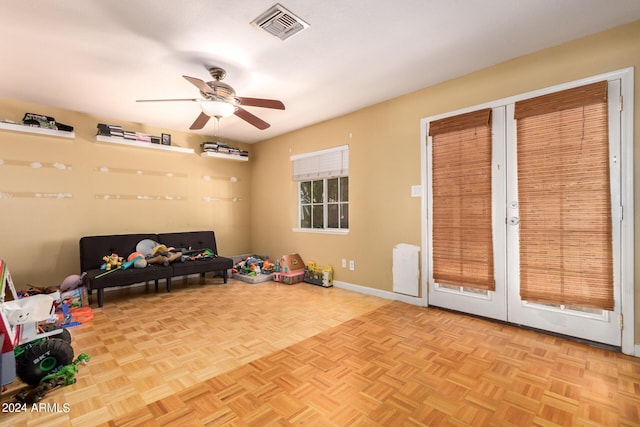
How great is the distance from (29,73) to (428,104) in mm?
4225

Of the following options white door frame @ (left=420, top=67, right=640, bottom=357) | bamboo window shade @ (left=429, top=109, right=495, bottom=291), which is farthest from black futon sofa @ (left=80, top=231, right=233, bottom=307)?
white door frame @ (left=420, top=67, right=640, bottom=357)

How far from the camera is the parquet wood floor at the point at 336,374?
63.9 inches

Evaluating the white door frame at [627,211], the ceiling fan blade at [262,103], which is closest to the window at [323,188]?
the ceiling fan blade at [262,103]

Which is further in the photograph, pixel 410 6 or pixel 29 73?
pixel 29 73

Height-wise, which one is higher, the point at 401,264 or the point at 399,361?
the point at 401,264

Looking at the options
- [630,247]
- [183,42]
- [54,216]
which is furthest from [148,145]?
[630,247]

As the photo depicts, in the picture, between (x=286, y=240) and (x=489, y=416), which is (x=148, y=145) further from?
(x=489, y=416)

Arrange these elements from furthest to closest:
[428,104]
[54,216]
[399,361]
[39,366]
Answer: [54,216], [428,104], [399,361], [39,366]

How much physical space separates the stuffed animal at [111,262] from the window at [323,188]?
2.71 metres

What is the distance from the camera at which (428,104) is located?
3.45m

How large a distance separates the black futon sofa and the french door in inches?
129

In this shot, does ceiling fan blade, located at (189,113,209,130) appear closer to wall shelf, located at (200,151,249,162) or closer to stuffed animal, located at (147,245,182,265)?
wall shelf, located at (200,151,249,162)

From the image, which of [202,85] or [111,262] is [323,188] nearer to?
[202,85]

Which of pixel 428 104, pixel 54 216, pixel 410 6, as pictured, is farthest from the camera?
pixel 54 216
